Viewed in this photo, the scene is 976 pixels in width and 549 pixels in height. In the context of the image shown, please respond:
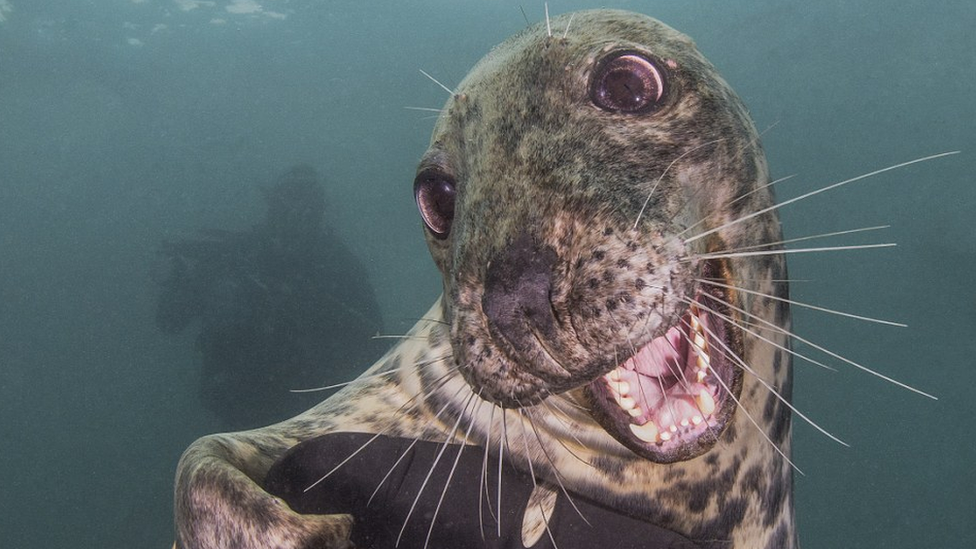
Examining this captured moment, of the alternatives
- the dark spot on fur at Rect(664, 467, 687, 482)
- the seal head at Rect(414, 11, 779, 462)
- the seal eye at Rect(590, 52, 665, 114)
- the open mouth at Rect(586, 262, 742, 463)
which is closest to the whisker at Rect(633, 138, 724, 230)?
the seal head at Rect(414, 11, 779, 462)

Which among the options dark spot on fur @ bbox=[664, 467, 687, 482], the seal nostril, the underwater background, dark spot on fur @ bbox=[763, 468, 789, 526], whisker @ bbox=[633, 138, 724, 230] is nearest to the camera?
the seal nostril

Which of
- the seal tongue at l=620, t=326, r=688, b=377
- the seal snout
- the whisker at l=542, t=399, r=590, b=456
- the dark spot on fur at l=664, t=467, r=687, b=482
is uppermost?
the seal snout

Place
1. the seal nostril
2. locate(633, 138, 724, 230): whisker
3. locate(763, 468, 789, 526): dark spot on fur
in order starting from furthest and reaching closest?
locate(763, 468, 789, 526): dark spot on fur, locate(633, 138, 724, 230): whisker, the seal nostril

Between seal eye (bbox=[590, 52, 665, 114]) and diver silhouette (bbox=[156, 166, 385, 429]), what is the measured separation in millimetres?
16043

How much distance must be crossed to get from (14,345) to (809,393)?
4345cm

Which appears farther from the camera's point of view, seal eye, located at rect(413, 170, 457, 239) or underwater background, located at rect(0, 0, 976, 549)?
underwater background, located at rect(0, 0, 976, 549)

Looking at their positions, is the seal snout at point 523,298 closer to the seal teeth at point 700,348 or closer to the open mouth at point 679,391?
the open mouth at point 679,391

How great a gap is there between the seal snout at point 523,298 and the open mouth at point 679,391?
34cm

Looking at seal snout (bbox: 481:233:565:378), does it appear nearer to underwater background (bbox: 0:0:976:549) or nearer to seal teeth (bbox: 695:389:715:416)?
seal teeth (bbox: 695:389:715:416)

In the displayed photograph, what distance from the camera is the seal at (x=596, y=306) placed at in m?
1.33

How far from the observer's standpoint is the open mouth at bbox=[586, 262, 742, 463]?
61.5 inches

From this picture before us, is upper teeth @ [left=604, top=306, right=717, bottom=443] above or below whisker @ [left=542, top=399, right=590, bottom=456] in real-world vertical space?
above

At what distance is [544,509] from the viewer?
1.93 meters


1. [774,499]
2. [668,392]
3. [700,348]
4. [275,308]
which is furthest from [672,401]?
[275,308]
